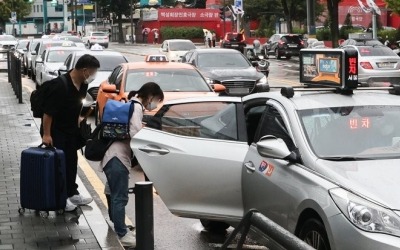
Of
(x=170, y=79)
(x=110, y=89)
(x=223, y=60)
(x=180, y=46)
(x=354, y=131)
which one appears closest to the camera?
(x=354, y=131)

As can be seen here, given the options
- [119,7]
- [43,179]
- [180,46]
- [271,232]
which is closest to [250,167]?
[43,179]

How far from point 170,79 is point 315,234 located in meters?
9.47

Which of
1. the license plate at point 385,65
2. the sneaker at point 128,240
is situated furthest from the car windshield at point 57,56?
the sneaker at point 128,240

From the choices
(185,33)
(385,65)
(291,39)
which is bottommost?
(385,65)

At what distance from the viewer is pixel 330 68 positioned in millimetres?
7180

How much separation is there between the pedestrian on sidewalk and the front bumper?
2.35 metres

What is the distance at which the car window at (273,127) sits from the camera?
652 cm

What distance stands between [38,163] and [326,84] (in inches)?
110

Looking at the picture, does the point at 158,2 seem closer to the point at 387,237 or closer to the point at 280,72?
the point at 280,72

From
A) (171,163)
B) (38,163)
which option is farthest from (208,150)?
(38,163)

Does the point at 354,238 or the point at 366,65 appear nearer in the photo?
the point at 354,238

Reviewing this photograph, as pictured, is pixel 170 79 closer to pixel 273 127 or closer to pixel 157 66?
pixel 157 66

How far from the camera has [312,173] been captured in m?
5.89

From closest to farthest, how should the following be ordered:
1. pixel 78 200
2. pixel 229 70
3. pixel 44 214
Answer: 1. pixel 44 214
2. pixel 78 200
3. pixel 229 70
